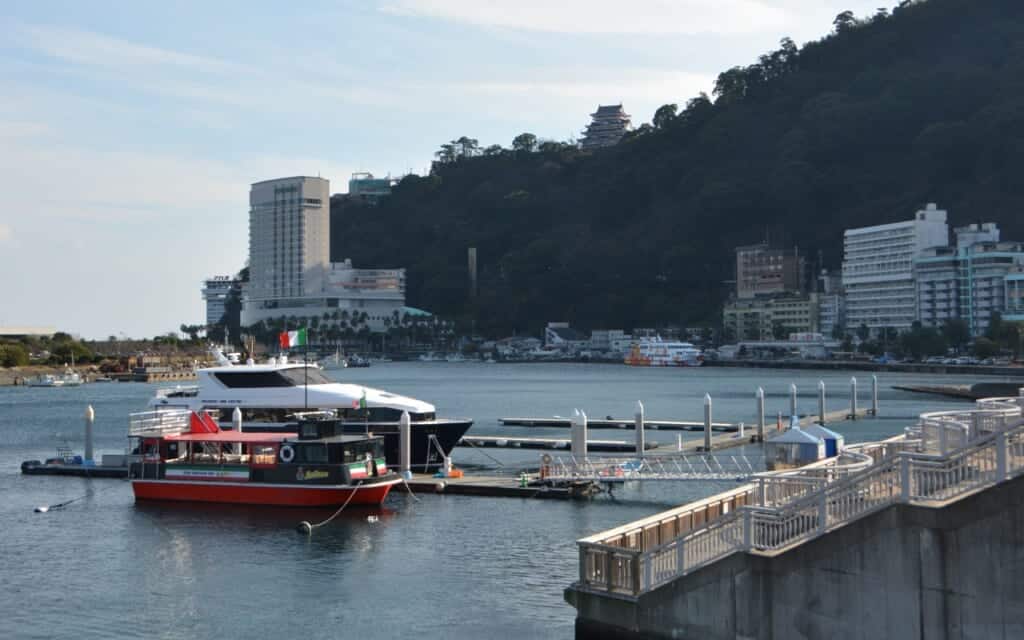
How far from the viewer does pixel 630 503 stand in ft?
122

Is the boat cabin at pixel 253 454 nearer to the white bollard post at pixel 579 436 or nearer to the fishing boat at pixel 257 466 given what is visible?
the fishing boat at pixel 257 466

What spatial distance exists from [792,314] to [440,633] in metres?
172

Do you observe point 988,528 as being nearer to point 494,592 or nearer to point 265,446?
point 494,592

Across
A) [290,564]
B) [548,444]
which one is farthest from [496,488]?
[548,444]

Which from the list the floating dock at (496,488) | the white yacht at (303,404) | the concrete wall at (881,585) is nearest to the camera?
the concrete wall at (881,585)

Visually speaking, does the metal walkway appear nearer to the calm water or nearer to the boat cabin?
the calm water

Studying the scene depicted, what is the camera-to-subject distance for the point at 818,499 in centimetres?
1574

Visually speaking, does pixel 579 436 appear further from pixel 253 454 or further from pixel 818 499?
pixel 818 499

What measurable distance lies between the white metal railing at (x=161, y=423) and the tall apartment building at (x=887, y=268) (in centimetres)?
13707

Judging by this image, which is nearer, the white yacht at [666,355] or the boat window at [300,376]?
the boat window at [300,376]

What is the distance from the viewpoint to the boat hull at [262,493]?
36719mm

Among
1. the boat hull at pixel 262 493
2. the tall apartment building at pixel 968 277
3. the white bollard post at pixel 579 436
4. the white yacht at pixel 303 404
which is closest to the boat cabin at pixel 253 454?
the boat hull at pixel 262 493

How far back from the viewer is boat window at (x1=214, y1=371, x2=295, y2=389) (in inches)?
1800

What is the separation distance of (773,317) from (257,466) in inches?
6319
